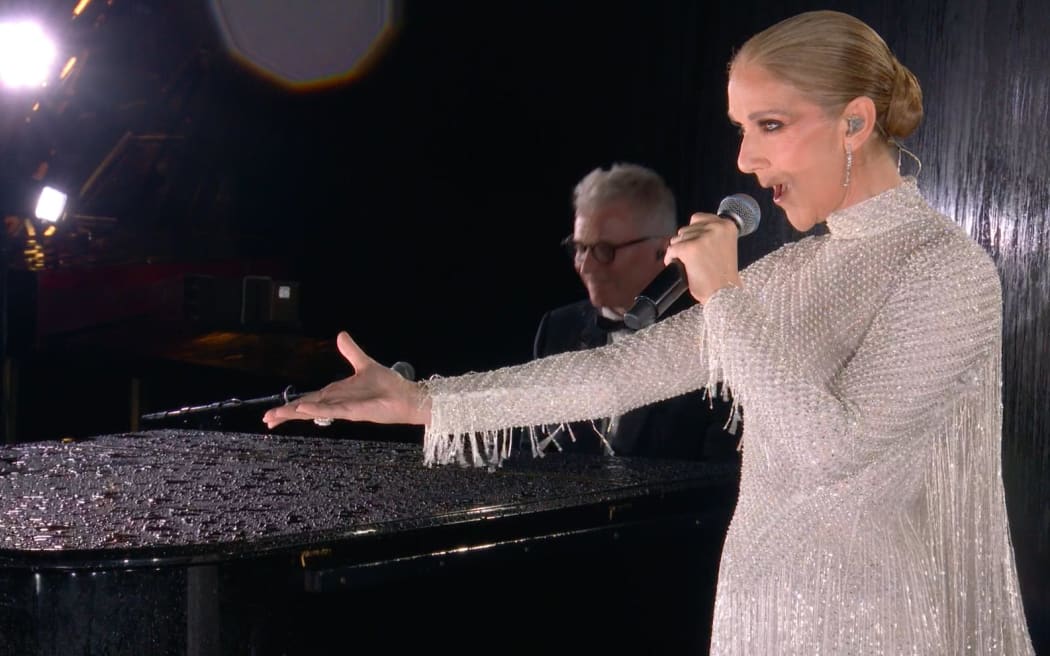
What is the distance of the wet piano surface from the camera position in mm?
1390

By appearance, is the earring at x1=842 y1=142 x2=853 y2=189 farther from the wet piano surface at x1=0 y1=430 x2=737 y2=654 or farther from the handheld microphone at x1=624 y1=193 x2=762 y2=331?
the wet piano surface at x1=0 y1=430 x2=737 y2=654

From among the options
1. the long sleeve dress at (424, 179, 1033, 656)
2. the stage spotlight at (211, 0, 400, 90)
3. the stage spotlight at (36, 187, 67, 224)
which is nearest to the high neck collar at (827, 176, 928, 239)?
the long sleeve dress at (424, 179, 1033, 656)

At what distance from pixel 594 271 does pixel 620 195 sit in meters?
0.25

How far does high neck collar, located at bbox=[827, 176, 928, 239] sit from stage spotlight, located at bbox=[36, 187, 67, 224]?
5.12 m

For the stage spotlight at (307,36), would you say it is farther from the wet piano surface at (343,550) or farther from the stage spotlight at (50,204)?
the wet piano surface at (343,550)

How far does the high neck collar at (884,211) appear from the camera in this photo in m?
1.26

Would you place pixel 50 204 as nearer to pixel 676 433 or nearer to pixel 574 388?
pixel 676 433

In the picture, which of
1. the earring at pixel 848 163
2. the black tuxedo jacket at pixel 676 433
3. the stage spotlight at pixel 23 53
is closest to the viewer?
the earring at pixel 848 163

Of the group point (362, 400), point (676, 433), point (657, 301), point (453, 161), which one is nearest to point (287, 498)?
point (362, 400)

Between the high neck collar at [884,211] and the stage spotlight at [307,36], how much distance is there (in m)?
3.18

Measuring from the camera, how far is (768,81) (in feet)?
4.07

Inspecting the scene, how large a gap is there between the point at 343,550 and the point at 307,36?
12.7 ft

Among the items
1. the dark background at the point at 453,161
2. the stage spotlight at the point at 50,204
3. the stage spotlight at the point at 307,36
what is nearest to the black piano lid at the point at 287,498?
the dark background at the point at 453,161

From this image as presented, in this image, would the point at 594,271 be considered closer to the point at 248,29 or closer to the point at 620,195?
the point at 620,195
